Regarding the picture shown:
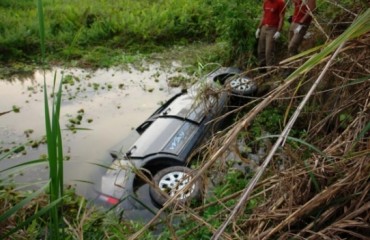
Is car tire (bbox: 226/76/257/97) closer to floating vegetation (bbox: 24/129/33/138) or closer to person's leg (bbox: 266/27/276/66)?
person's leg (bbox: 266/27/276/66)

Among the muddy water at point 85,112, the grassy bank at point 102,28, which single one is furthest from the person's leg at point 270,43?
the muddy water at point 85,112

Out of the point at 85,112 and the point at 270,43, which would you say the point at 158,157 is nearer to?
the point at 85,112

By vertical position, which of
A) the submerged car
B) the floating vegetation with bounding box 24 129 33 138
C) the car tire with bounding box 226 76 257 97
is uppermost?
the floating vegetation with bounding box 24 129 33 138

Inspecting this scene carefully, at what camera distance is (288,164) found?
5.60 ft

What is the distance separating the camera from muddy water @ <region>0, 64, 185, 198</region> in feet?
17.0

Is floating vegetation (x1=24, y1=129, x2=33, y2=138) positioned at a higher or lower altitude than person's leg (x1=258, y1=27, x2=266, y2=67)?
higher

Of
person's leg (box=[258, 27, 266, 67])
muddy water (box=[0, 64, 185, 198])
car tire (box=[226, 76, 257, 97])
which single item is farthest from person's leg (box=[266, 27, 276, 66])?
car tire (box=[226, 76, 257, 97])

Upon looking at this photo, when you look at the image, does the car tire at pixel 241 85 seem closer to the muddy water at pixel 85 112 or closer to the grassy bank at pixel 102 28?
the muddy water at pixel 85 112

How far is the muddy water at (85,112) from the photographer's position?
5.17 meters

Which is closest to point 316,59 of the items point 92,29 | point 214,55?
point 214,55

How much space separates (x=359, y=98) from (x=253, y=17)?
634 centimetres

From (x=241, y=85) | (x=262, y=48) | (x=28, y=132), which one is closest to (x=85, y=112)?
(x=28, y=132)

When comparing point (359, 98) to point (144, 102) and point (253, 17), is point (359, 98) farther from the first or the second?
Answer: point (253, 17)

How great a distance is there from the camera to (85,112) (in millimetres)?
6914
